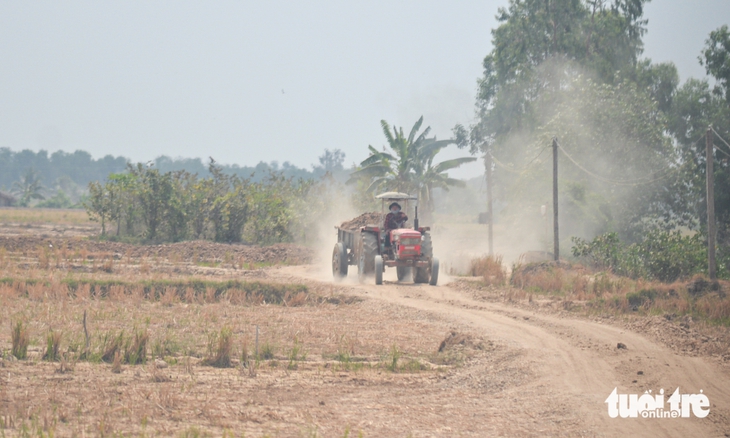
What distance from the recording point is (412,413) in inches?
326

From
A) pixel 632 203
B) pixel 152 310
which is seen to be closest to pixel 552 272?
pixel 152 310

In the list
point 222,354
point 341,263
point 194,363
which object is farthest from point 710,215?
point 194,363

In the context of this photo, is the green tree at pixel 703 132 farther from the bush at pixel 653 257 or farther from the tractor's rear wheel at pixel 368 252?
the tractor's rear wheel at pixel 368 252

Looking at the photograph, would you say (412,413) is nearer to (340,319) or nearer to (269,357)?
(269,357)

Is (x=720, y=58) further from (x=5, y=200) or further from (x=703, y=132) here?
(x=5, y=200)

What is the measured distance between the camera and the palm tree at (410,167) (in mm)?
40594

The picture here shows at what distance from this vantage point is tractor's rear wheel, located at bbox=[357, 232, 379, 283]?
21094 mm

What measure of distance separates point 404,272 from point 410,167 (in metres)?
19.9

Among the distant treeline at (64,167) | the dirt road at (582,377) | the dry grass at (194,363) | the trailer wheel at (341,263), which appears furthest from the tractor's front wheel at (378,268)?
A: the distant treeline at (64,167)

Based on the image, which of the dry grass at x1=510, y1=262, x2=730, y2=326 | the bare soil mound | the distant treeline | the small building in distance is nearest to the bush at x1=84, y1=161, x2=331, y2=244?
the bare soil mound

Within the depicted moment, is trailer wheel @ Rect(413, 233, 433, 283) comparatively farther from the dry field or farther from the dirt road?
the dirt road

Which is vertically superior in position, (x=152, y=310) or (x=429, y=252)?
(x=429, y=252)

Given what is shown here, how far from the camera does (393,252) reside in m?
21.2

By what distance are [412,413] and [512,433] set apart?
122 centimetres
